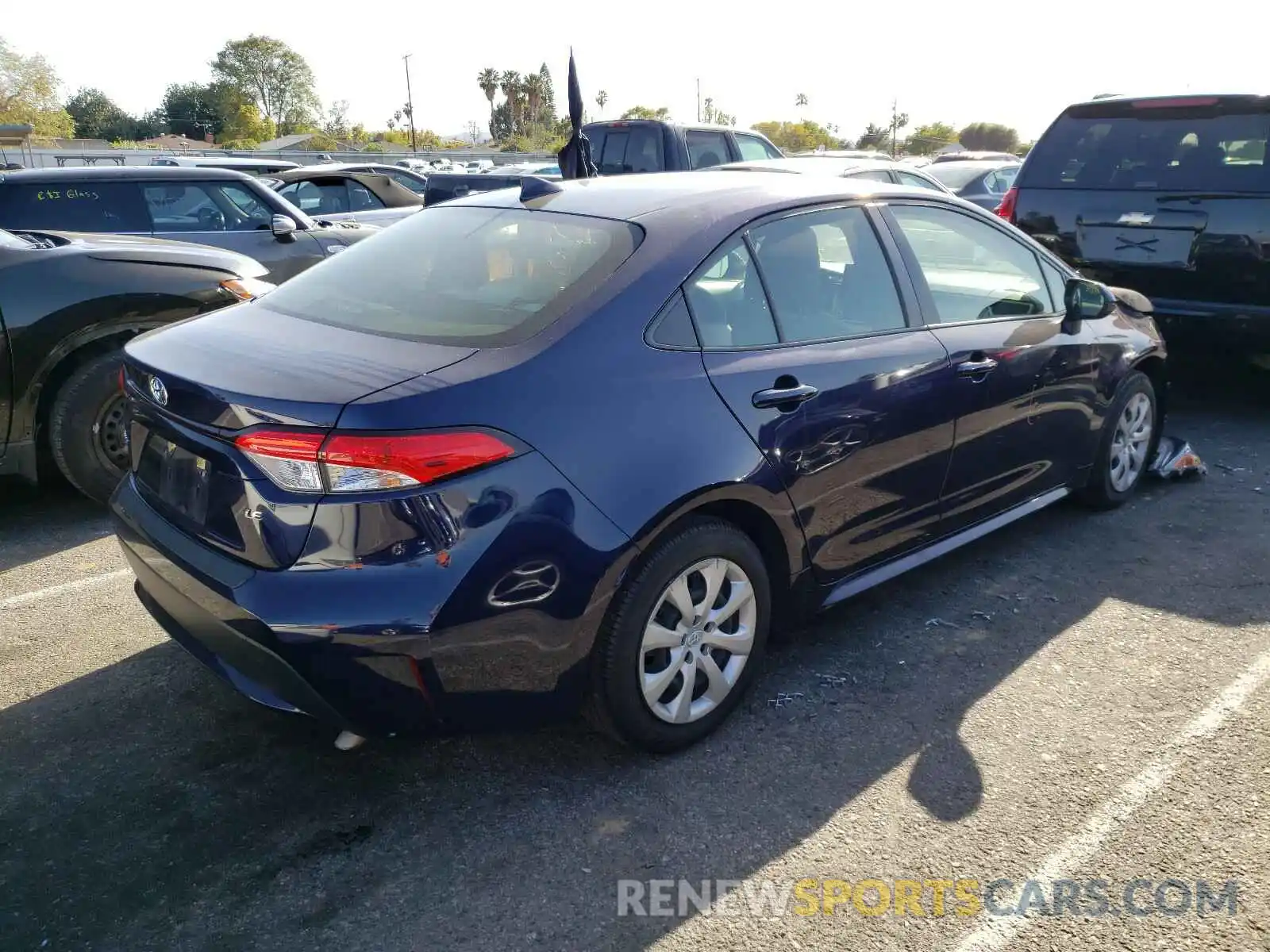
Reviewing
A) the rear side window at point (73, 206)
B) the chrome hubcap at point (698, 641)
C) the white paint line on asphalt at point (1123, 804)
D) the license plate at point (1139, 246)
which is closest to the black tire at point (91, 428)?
the rear side window at point (73, 206)

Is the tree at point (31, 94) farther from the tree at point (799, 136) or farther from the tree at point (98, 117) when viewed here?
the tree at point (799, 136)

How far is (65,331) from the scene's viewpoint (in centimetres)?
477

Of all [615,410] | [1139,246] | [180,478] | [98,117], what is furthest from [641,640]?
[98,117]

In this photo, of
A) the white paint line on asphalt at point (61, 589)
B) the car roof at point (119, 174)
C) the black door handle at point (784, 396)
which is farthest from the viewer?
the car roof at point (119, 174)

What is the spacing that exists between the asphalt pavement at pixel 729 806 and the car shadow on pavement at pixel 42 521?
2.68 ft

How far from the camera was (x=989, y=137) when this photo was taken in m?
75.2

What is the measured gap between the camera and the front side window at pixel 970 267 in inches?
146

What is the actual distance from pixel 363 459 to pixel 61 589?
2.60m

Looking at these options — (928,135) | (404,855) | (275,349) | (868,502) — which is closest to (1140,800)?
(868,502)

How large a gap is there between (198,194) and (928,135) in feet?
271

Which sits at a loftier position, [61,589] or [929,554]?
[929,554]

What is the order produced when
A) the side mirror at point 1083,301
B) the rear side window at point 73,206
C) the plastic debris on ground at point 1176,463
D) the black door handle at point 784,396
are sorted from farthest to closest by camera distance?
1. the rear side window at point 73,206
2. the plastic debris on ground at point 1176,463
3. the side mirror at point 1083,301
4. the black door handle at point 784,396

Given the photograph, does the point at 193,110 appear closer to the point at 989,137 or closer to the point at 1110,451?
the point at 989,137

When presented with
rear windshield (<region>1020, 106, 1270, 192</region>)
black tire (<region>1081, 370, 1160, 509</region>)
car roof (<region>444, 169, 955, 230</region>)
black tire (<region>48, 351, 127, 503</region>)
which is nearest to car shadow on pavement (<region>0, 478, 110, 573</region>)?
black tire (<region>48, 351, 127, 503</region>)
